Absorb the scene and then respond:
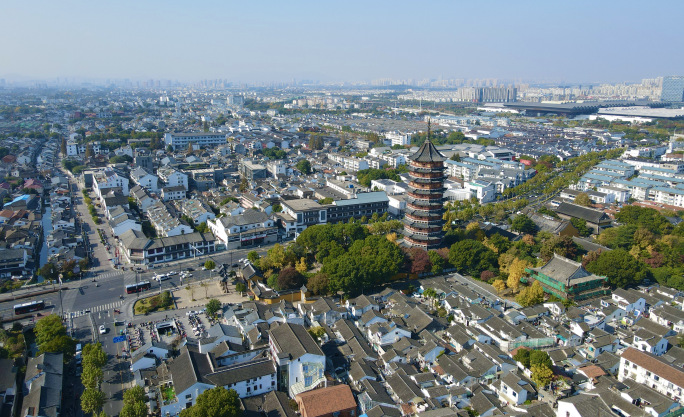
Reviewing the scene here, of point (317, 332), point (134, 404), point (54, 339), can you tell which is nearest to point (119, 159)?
point (54, 339)

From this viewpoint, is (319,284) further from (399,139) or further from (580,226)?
(399,139)

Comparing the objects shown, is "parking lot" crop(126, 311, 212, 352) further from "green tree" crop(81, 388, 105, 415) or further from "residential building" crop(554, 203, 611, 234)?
"residential building" crop(554, 203, 611, 234)

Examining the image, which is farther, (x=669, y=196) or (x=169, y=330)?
(x=669, y=196)

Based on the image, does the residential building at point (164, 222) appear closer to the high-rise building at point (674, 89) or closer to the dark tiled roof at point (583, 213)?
the dark tiled roof at point (583, 213)

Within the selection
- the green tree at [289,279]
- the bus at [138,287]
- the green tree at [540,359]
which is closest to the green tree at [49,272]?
the bus at [138,287]

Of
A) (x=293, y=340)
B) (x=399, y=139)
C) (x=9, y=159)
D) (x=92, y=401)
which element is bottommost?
(x=92, y=401)

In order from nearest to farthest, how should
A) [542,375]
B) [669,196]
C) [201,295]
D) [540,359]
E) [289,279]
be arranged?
[542,375] → [540,359] → [289,279] → [201,295] → [669,196]

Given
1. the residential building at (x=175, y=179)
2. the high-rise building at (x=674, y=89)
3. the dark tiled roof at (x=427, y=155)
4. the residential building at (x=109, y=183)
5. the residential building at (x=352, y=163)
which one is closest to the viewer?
the dark tiled roof at (x=427, y=155)

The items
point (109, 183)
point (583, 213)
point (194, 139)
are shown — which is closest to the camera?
point (583, 213)
